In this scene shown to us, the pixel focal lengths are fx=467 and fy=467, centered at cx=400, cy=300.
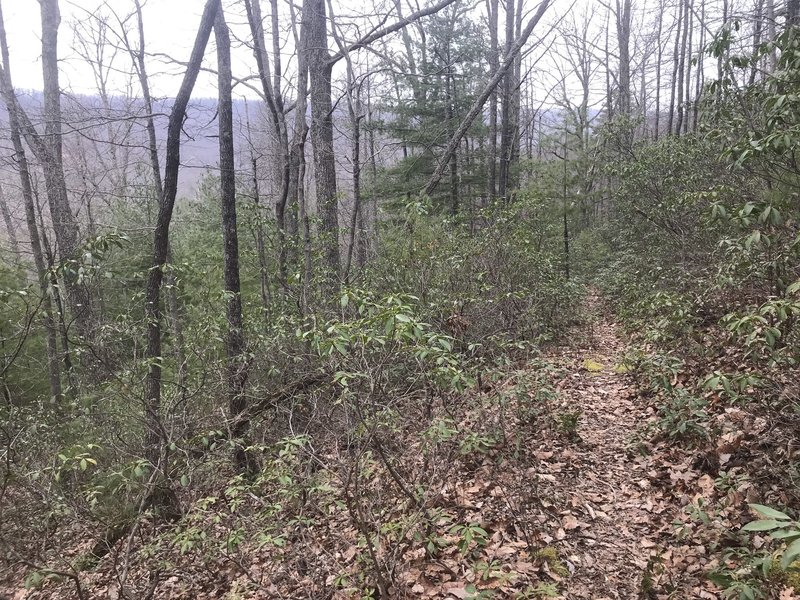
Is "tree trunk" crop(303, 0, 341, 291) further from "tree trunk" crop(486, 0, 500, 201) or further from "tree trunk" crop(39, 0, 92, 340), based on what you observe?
"tree trunk" crop(486, 0, 500, 201)

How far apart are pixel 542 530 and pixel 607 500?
74 centimetres

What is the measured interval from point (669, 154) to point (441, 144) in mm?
6708

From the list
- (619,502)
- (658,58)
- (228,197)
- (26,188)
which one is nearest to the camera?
(619,502)

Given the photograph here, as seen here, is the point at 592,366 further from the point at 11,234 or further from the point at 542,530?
the point at 11,234

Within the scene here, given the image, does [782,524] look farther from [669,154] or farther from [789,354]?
[669,154]

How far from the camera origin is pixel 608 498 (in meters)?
4.11

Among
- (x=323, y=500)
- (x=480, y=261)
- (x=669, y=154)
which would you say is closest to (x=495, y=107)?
(x=669, y=154)

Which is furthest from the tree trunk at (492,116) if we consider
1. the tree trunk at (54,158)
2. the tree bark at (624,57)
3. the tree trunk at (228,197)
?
the tree trunk at (54,158)

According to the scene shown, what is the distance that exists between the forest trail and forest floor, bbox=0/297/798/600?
0.4 inches

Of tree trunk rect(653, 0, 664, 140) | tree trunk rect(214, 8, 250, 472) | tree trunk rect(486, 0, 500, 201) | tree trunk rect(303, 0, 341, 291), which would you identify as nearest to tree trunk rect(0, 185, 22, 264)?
tree trunk rect(214, 8, 250, 472)

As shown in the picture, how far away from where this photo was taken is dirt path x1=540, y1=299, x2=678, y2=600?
3295 millimetres

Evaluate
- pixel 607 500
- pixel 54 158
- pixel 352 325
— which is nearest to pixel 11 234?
pixel 54 158

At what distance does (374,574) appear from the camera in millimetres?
3369

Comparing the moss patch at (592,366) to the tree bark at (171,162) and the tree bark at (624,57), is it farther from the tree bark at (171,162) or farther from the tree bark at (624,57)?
the tree bark at (624,57)
